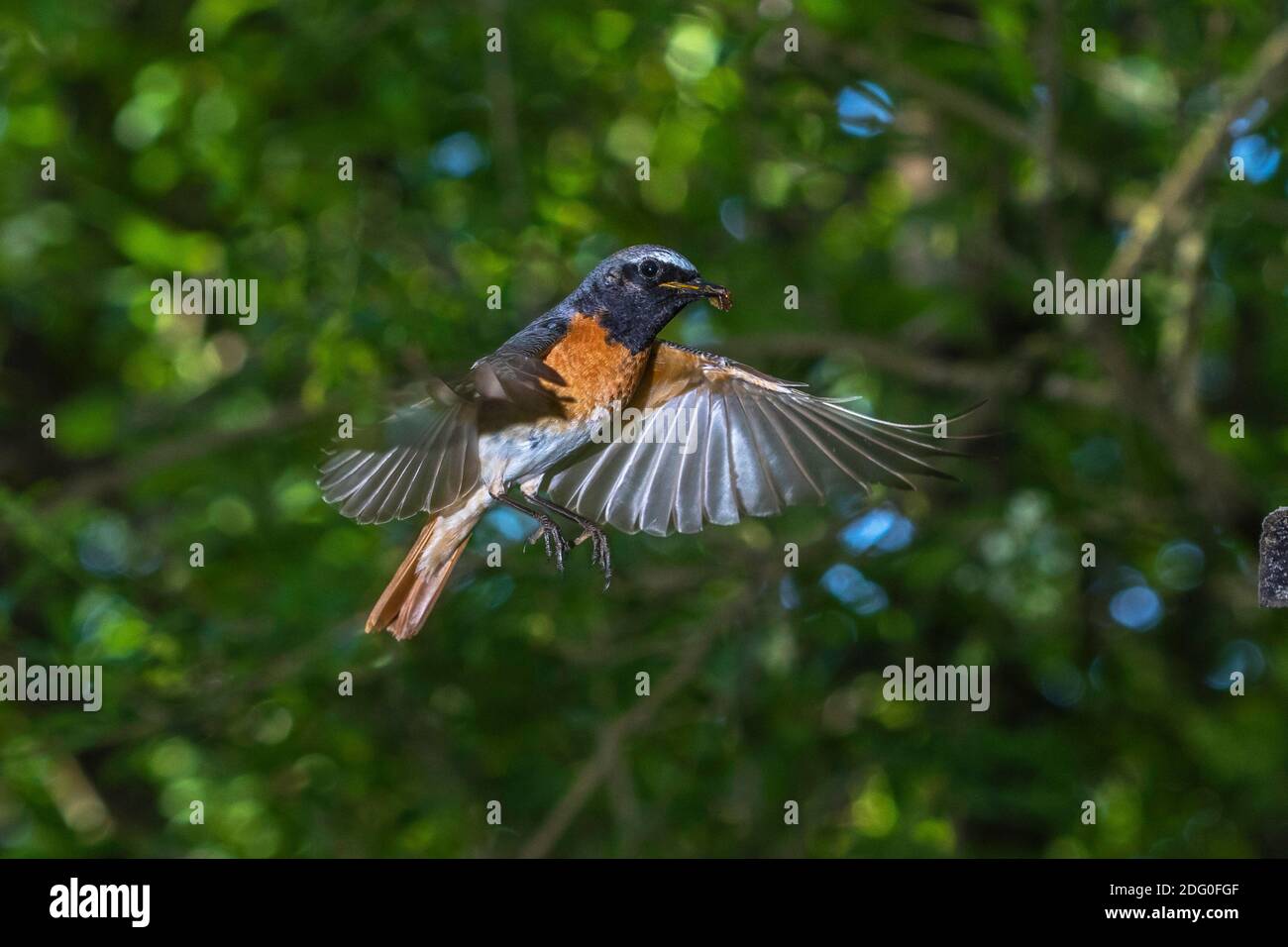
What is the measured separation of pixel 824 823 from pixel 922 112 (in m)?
3.24

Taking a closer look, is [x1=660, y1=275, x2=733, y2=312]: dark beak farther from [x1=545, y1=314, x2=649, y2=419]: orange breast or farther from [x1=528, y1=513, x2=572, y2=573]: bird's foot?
[x1=528, y1=513, x2=572, y2=573]: bird's foot

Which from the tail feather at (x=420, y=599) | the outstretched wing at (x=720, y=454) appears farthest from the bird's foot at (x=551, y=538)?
the outstretched wing at (x=720, y=454)

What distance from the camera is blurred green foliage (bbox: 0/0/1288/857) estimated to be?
5.16 m

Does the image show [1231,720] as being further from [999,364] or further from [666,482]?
[666,482]

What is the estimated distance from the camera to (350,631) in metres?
4.82

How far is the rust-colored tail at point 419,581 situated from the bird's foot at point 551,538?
0.59ft

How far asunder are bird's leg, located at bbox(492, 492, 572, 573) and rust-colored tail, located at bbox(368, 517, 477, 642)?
15 cm

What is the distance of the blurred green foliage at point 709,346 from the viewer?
5.16 metres

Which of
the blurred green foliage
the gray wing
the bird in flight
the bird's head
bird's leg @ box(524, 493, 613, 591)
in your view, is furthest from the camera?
the blurred green foliage

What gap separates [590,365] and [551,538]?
1.06ft

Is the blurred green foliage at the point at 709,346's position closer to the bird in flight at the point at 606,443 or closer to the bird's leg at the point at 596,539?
the bird in flight at the point at 606,443

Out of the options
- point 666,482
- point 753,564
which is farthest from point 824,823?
point 666,482

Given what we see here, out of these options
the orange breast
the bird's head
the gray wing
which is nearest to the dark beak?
the bird's head
